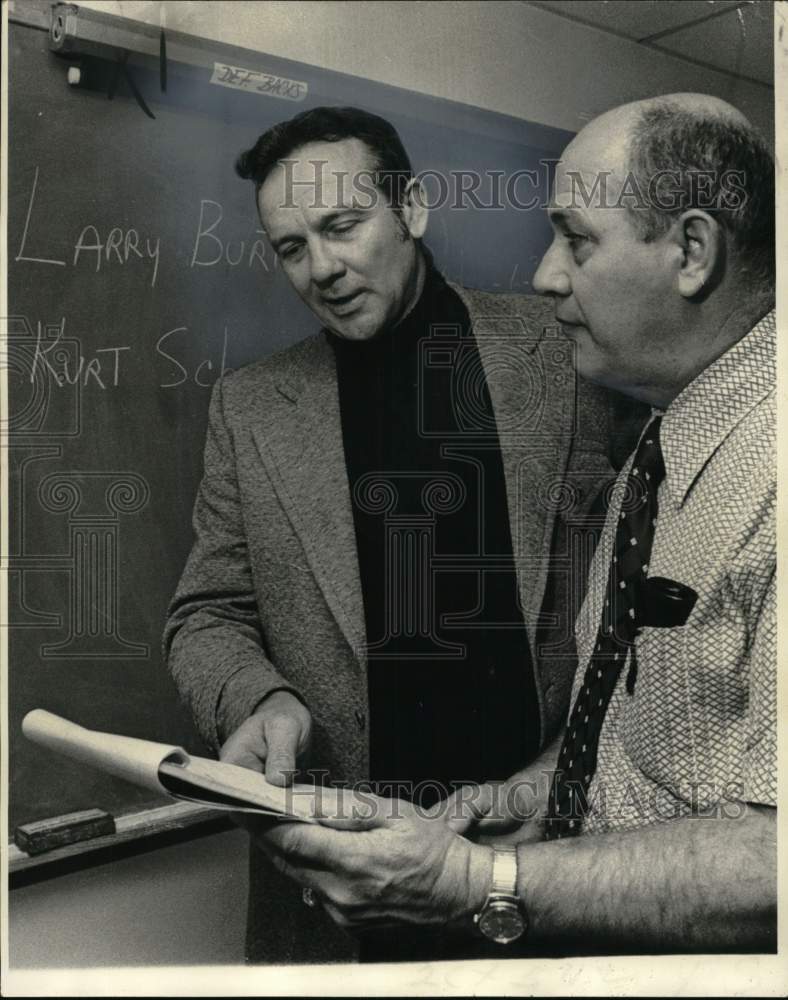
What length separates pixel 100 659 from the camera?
63.2 inches

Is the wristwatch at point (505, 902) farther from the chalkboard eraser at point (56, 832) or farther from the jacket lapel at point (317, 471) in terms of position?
the chalkboard eraser at point (56, 832)

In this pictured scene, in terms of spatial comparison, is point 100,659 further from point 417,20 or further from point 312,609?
point 417,20

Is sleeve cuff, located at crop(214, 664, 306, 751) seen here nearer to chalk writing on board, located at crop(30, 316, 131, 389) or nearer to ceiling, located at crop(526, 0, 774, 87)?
chalk writing on board, located at crop(30, 316, 131, 389)

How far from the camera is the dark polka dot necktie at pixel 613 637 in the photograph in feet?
5.01

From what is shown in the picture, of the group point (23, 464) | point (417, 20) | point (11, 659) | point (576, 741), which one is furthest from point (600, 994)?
point (417, 20)

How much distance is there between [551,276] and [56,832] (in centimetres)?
113

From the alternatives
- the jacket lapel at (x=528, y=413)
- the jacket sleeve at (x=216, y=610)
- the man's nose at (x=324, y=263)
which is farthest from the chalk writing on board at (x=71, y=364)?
the jacket lapel at (x=528, y=413)

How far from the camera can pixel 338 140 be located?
1560mm

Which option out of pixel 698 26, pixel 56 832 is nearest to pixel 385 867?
pixel 56 832

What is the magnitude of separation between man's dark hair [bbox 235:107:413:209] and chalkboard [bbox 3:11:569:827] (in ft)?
0.06

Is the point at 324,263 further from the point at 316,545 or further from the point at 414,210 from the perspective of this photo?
the point at 316,545

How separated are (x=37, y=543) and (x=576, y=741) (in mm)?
864

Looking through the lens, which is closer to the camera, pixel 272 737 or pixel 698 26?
pixel 272 737

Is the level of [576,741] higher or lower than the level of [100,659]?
lower
